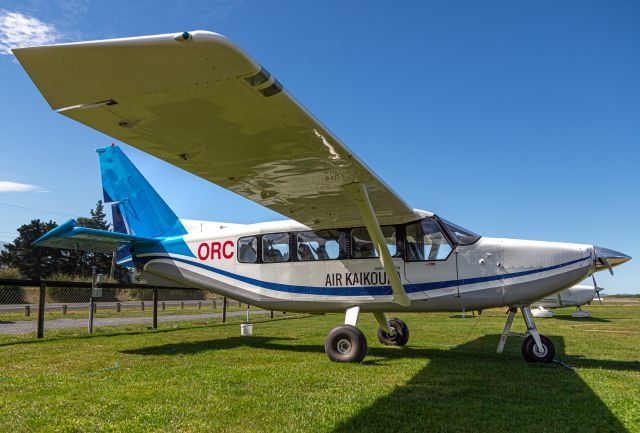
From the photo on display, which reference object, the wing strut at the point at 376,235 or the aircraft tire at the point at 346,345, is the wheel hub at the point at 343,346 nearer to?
the aircraft tire at the point at 346,345

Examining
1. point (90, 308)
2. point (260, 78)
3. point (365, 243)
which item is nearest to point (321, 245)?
point (365, 243)

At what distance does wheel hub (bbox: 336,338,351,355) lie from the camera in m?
7.20

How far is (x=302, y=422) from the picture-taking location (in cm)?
378

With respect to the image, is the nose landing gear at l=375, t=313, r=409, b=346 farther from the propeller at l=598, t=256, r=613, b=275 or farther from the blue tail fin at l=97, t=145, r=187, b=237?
the blue tail fin at l=97, t=145, r=187, b=237

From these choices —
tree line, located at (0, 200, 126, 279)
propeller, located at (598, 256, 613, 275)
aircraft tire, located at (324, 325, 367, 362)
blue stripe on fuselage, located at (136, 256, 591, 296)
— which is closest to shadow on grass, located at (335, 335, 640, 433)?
aircraft tire, located at (324, 325, 367, 362)

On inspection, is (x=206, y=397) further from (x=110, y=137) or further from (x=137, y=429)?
(x=110, y=137)

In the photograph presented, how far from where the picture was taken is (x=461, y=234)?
26.0 feet

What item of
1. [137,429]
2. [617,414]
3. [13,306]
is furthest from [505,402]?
[13,306]

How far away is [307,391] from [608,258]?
5408 millimetres

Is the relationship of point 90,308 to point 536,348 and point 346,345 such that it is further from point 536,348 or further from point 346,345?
point 536,348

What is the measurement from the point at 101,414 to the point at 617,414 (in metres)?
4.72

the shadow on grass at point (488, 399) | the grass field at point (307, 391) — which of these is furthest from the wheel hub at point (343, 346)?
the shadow on grass at point (488, 399)

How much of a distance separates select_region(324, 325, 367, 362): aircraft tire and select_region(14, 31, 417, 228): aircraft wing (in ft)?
9.10

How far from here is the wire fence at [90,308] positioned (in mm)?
11785
